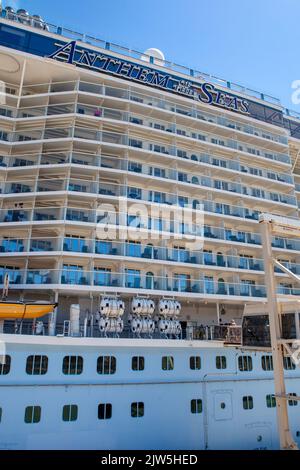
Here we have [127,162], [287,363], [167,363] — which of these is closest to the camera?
[167,363]

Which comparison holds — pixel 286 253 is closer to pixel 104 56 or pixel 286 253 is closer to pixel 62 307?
pixel 62 307

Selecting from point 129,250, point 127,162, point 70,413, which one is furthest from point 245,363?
point 127,162

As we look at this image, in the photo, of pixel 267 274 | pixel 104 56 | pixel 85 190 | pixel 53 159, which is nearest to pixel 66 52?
pixel 104 56

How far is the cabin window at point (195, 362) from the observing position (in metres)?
17.8

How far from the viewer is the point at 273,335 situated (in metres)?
12.8

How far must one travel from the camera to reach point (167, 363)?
17281 millimetres

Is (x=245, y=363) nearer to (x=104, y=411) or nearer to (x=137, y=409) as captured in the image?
(x=137, y=409)

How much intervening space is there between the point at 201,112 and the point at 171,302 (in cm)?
1500

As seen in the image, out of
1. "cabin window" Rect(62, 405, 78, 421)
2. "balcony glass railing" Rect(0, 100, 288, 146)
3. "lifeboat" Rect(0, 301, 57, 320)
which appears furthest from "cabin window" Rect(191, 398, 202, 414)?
"balcony glass railing" Rect(0, 100, 288, 146)

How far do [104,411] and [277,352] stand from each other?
7593 mm

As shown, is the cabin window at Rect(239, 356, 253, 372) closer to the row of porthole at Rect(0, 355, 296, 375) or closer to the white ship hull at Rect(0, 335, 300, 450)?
the row of porthole at Rect(0, 355, 296, 375)

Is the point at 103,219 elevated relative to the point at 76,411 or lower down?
elevated

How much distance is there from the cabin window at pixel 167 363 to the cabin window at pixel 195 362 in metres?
1.08
